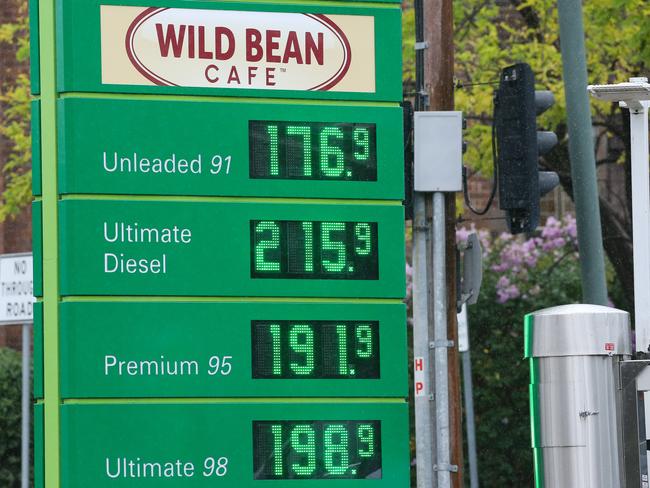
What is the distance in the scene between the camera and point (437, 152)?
11.4 metres

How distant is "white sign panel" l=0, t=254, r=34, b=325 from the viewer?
55.6ft

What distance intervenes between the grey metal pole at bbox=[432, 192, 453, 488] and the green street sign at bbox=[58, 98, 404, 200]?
4.13 feet

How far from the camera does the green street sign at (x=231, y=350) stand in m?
9.79

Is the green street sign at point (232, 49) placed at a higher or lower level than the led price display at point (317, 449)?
higher

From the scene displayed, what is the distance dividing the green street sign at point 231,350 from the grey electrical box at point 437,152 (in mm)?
1509

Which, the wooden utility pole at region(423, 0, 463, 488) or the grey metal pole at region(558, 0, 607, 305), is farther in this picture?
the grey metal pole at region(558, 0, 607, 305)

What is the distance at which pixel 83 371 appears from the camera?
973 cm

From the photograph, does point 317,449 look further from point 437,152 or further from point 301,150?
point 437,152

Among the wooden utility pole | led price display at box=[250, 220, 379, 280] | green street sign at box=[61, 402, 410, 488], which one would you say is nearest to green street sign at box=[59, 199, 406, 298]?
led price display at box=[250, 220, 379, 280]

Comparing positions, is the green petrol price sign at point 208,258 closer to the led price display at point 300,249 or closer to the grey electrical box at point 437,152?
the led price display at point 300,249

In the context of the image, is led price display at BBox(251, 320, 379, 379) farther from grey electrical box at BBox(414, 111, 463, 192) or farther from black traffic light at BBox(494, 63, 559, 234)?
black traffic light at BBox(494, 63, 559, 234)

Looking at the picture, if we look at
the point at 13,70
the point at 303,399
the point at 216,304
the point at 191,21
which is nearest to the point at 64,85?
the point at 191,21

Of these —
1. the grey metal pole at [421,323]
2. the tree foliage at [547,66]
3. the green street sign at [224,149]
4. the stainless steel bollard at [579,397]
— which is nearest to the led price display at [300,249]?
the green street sign at [224,149]

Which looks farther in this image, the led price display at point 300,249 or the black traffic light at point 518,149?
the black traffic light at point 518,149
